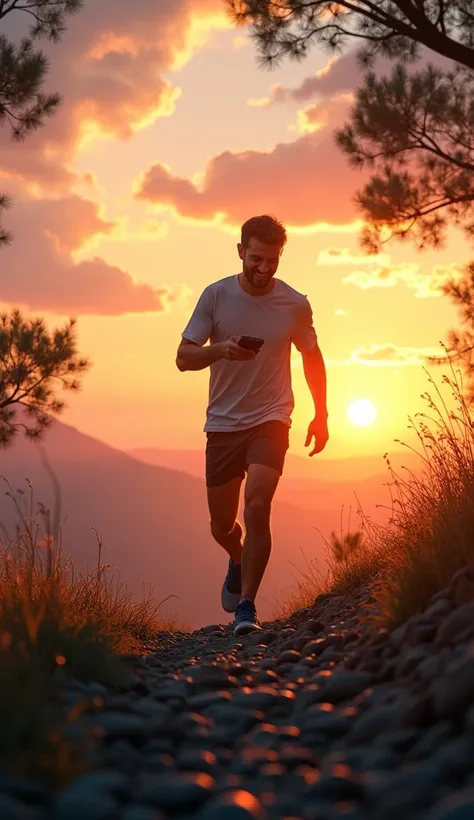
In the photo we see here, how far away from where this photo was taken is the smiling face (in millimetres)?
5791

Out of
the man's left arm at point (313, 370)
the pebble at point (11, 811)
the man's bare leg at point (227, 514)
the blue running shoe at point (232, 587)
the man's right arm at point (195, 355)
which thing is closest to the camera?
the pebble at point (11, 811)

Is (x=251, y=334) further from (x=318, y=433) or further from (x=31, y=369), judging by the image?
(x=31, y=369)

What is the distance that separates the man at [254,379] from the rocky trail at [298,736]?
191cm

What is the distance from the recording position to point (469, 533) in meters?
4.01

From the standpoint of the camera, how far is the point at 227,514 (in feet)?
21.9

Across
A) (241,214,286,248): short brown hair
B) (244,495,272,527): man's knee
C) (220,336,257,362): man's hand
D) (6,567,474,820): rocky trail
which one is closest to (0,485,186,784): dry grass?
(6,567,474,820): rocky trail

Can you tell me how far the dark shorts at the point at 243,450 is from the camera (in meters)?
5.86

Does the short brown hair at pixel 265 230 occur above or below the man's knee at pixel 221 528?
above

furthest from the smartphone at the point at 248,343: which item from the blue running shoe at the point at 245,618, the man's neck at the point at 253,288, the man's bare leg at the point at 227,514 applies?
the blue running shoe at the point at 245,618

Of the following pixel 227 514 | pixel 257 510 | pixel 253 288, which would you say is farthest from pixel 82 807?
pixel 227 514

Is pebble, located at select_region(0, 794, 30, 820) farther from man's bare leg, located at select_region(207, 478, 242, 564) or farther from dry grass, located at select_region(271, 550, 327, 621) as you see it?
dry grass, located at select_region(271, 550, 327, 621)

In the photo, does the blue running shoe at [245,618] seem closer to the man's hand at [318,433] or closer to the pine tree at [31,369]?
the man's hand at [318,433]

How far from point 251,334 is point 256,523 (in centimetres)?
122

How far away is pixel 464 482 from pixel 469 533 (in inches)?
27.2
